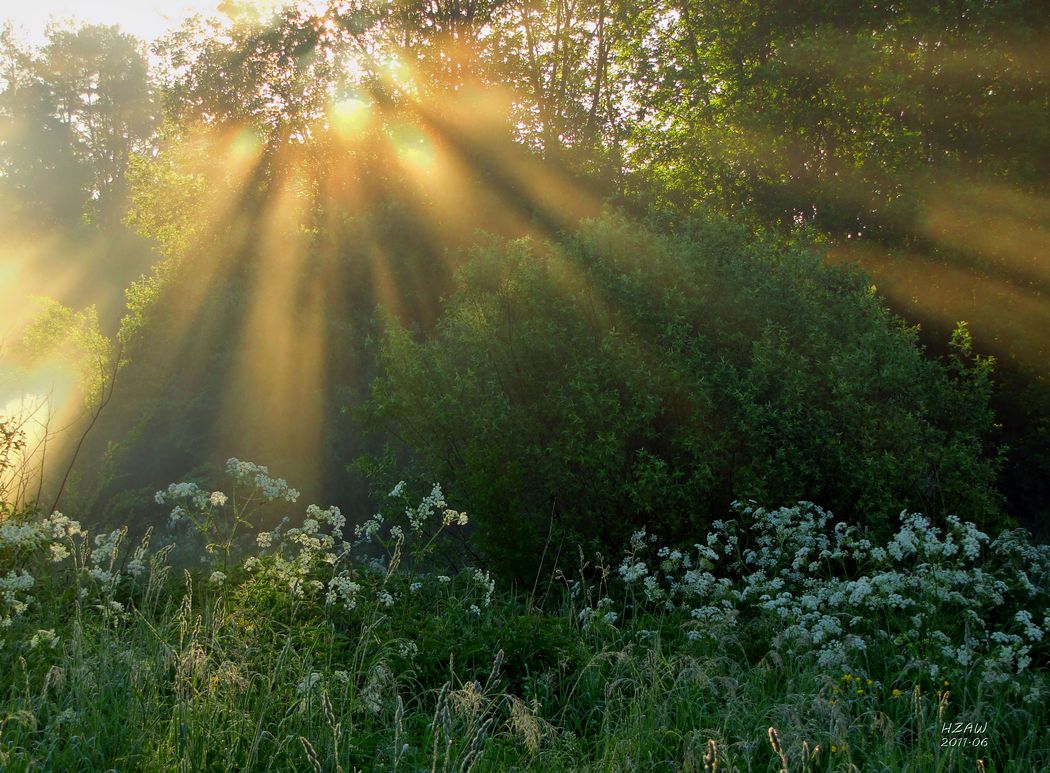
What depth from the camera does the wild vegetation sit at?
449 cm

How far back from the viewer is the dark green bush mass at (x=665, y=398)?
8.54 m

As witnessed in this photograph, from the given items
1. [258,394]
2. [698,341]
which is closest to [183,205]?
[258,394]

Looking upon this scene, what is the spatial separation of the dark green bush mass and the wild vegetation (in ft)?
0.14

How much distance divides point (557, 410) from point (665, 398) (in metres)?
1.06

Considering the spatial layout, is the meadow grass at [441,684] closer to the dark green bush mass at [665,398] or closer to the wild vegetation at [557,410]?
the wild vegetation at [557,410]

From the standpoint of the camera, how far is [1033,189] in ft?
44.8

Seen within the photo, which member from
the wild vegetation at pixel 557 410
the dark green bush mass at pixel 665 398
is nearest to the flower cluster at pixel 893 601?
the wild vegetation at pixel 557 410

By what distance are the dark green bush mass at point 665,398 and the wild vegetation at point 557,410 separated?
1.7 inches

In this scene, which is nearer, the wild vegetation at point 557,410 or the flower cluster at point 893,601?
the wild vegetation at point 557,410

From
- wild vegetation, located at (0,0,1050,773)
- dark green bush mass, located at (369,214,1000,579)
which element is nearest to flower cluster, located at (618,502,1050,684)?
wild vegetation, located at (0,0,1050,773)

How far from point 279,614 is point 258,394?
35.7 ft

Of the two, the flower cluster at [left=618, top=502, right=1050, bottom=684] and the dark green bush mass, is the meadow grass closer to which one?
the flower cluster at [left=618, top=502, right=1050, bottom=684]

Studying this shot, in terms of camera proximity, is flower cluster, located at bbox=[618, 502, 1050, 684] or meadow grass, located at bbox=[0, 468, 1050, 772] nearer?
meadow grass, located at bbox=[0, 468, 1050, 772]

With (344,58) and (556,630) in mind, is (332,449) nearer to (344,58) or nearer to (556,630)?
(556,630)
